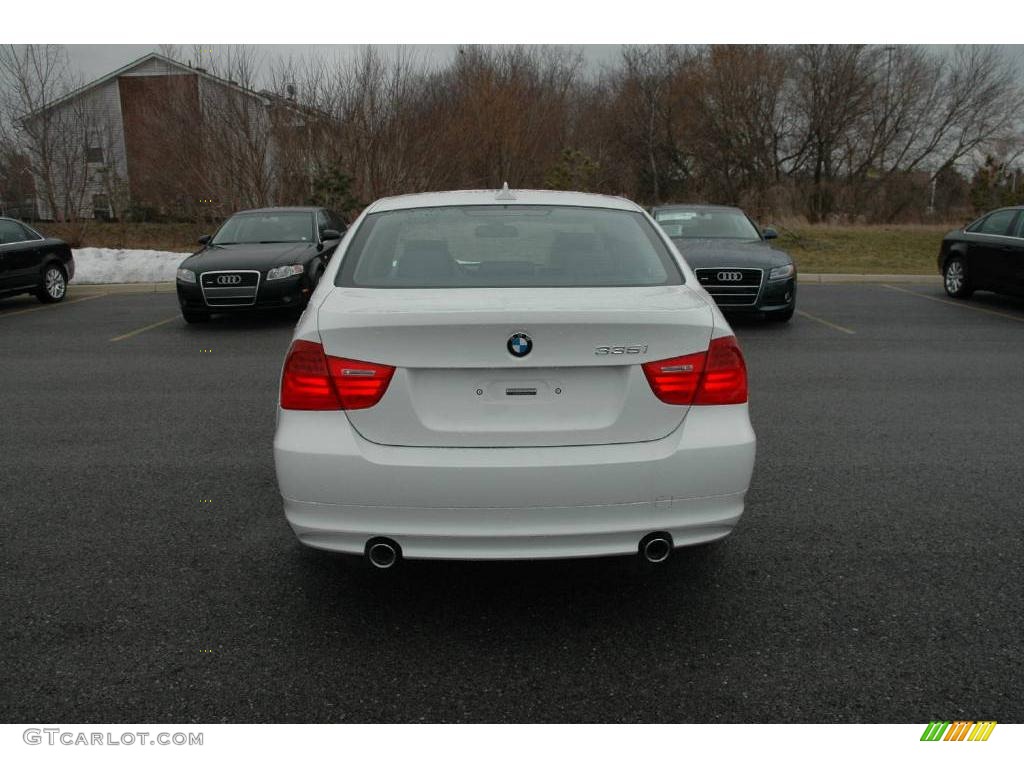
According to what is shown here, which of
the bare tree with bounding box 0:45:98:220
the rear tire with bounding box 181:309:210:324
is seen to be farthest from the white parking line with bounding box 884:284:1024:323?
the bare tree with bounding box 0:45:98:220

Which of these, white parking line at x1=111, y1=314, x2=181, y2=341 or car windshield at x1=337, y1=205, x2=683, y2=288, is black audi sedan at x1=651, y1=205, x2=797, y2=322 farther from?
white parking line at x1=111, y1=314, x2=181, y2=341

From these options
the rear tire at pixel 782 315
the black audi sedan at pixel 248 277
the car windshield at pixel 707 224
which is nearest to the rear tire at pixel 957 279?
the car windshield at pixel 707 224

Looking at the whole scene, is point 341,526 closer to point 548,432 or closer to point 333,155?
point 548,432

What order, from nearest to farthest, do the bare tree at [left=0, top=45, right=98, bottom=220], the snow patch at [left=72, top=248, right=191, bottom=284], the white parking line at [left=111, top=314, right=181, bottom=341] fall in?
the white parking line at [left=111, top=314, right=181, bottom=341] → the snow patch at [left=72, top=248, right=191, bottom=284] → the bare tree at [left=0, top=45, right=98, bottom=220]

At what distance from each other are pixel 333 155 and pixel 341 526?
22.6 meters

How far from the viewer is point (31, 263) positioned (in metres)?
14.2

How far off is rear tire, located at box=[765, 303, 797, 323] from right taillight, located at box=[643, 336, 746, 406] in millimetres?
8233

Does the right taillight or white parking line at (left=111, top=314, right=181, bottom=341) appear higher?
the right taillight

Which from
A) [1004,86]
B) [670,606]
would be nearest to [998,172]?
[1004,86]

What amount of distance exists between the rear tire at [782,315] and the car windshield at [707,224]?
132 centimetres

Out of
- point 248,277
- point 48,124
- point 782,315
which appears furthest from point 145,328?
point 48,124

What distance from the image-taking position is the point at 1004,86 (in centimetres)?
3903

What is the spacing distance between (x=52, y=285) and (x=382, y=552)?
45.0 feet

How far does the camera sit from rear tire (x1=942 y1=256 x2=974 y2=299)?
1402 cm
